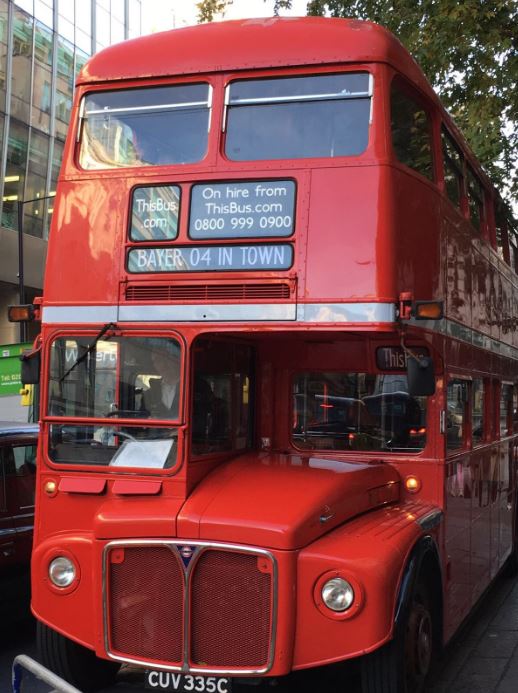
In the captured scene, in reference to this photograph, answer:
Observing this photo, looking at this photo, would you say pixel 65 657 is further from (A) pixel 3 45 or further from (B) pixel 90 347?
(A) pixel 3 45

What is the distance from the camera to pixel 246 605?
4.82 metres

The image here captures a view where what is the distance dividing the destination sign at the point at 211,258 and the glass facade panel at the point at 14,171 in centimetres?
2904

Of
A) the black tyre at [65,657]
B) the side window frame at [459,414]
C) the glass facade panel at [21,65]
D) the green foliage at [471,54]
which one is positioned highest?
the glass facade panel at [21,65]

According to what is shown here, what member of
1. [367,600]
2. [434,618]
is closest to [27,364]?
[367,600]

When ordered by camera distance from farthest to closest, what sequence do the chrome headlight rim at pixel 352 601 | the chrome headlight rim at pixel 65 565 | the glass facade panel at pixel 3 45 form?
the glass facade panel at pixel 3 45, the chrome headlight rim at pixel 65 565, the chrome headlight rim at pixel 352 601

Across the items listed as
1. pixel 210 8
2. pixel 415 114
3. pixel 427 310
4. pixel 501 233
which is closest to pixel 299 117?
pixel 415 114

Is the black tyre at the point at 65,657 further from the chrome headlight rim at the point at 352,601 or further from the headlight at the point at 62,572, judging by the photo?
the chrome headlight rim at the point at 352,601

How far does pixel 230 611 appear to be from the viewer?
4.84 meters

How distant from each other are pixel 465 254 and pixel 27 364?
3.49m

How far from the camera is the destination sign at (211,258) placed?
215 inches

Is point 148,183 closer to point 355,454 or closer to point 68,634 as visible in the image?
point 355,454

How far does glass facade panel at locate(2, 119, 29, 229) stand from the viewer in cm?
3303

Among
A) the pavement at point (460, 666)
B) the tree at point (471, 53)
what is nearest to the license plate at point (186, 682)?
the pavement at point (460, 666)

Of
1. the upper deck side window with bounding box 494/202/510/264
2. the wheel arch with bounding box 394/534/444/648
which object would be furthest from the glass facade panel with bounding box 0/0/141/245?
the wheel arch with bounding box 394/534/444/648
